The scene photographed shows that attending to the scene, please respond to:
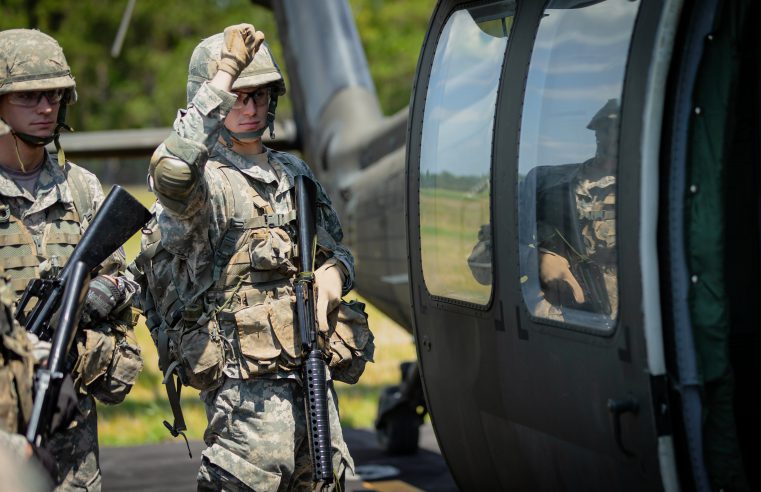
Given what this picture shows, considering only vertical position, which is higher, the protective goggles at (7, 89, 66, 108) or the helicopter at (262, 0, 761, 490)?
the protective goggles at (7, 89, 66, 108)

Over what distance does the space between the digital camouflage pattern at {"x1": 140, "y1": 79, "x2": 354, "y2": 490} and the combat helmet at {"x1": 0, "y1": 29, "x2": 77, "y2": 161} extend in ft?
2.03

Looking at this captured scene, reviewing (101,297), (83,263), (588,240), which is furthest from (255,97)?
(588,240)

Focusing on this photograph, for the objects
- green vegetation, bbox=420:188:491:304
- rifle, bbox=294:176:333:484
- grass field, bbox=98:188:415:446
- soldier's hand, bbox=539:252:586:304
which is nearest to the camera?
soldier's hand, bbox=539:252:586:304

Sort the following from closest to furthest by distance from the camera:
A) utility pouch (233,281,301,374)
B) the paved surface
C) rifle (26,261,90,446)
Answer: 1. rifle (26,261,90,446)
2. utility pouch (233,281,301,374)
3. the paved surface

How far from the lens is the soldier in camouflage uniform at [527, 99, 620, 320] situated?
3643 millimetres

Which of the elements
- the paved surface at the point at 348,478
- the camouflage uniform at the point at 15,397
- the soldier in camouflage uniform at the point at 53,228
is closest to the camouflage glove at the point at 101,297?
the soldier in camouflage uniform at the point at 53,228

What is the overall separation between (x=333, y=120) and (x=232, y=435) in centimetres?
632

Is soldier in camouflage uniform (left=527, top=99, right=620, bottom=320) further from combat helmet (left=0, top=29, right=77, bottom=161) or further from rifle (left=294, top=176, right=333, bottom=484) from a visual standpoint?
combat helmet (left=0, top=29, right=77, bottom=161)

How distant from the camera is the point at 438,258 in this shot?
499 cm

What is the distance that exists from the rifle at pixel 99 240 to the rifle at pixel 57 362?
20cm

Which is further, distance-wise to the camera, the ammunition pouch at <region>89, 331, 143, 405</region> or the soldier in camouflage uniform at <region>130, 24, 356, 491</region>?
the ammunition pouch at <region>89, 331, 143, 405</region>

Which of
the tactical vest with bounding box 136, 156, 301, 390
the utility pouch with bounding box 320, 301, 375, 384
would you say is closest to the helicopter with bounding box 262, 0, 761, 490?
the utility pouch with bounding box 320, 301, 375, 384

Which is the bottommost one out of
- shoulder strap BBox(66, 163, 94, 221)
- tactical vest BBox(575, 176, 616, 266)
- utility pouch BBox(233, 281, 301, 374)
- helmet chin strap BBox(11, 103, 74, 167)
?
utility pouch BBox(233, 281, 301, 374)

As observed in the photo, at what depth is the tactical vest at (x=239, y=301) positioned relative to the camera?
14.4 feet
